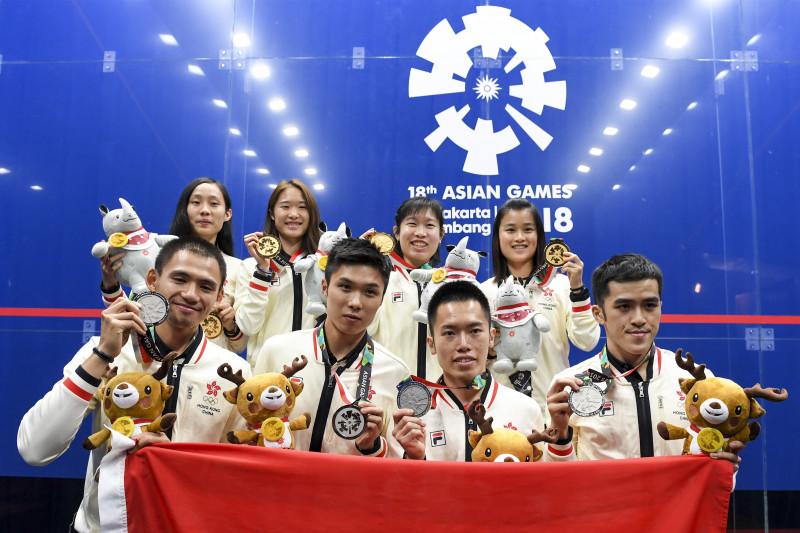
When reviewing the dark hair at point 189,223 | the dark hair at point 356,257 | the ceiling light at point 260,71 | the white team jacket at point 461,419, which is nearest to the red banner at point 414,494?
the white team jacket at point 461,419

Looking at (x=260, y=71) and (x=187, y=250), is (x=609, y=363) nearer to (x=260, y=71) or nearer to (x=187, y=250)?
(x=187, y=250)

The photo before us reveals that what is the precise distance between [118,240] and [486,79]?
287 centimetres

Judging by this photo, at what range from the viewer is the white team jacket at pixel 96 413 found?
1.91 m

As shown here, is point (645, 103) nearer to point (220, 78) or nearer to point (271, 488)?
point (220, 78)

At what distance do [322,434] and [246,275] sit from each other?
1581 millimetres

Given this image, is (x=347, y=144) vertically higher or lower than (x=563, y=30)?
lower

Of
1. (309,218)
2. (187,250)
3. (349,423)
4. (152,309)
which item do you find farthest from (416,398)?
(309,218)

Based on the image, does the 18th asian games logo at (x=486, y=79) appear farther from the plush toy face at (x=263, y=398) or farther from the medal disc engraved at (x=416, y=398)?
the plush toy face at (x=263, y=398)

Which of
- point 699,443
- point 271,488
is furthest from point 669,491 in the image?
point 271,488

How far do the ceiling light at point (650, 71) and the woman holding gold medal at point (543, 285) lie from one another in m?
1.89

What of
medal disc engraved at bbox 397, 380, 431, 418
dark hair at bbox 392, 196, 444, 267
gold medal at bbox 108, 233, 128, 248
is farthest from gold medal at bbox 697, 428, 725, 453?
gold medal at bbox 108, 233, 128, 248

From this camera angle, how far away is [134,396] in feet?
5.92

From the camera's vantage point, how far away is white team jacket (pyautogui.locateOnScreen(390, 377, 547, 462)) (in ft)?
7.23

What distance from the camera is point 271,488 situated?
1720mm
